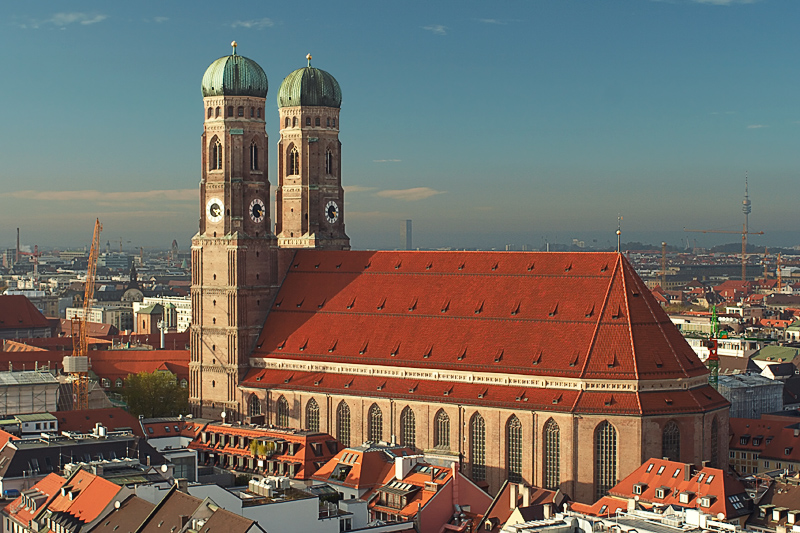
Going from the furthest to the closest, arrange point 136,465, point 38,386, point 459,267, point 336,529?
point 38,386, point 459,267, point 136,465, point 336,529

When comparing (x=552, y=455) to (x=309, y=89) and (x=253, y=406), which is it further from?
(x=309, y=89)

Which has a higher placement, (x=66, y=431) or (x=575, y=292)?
(x=575, y=292)

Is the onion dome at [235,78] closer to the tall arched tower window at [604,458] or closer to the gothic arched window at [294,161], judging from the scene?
the gothic arched window at [294,161]

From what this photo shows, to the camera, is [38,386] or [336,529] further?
[38,386]

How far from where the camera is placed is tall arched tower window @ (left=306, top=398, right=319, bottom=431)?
119750 millimetres

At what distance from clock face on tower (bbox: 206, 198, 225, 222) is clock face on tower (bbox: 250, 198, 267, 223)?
9.68 ft

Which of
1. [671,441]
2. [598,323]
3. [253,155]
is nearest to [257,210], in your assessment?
[253,155]

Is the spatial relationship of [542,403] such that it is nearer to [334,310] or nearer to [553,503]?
[553,503]

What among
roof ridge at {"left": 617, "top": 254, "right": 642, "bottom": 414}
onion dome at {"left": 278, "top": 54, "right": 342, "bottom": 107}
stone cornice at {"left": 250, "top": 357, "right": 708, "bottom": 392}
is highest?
onion dome at {"left": 278, "top": 54, "right": 342, "bottom": 107}

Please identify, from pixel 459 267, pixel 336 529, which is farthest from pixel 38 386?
pixel 336 529

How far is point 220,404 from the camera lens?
417 ft

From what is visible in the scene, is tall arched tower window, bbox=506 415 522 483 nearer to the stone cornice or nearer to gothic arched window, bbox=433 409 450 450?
the stone cornice

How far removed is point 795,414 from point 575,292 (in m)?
48.4

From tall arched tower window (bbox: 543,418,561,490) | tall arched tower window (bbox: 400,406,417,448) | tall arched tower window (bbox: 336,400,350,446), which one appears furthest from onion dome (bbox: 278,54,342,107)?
tall arched tower window (bbox: 543,418,561,490)
